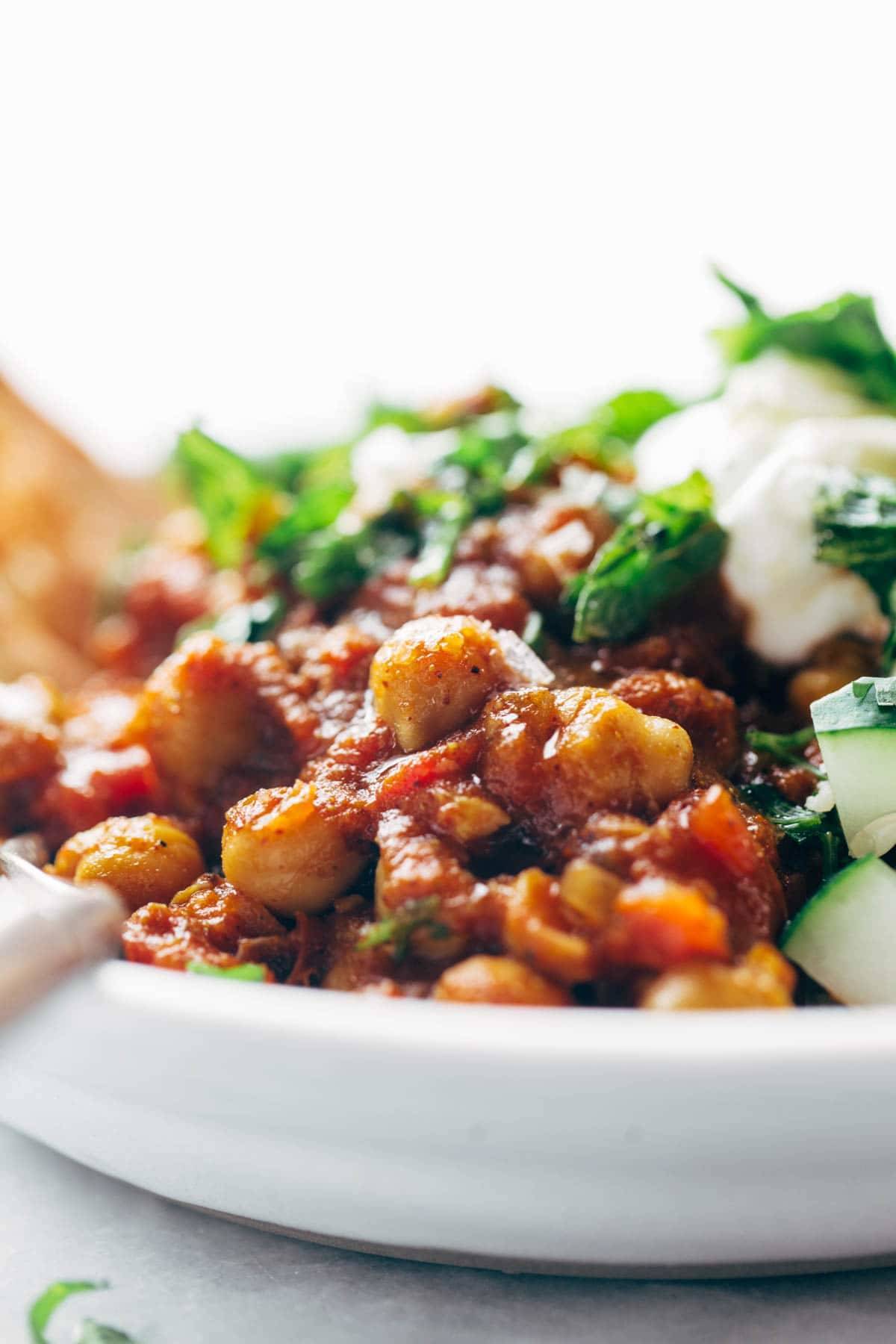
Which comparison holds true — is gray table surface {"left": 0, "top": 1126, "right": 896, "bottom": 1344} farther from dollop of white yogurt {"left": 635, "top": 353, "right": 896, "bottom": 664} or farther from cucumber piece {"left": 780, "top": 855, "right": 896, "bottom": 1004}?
dollop of white yogurt {"left": 635, "top": 353, "right": 896, "bottom": 664}

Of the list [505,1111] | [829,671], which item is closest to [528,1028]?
[505,1111]

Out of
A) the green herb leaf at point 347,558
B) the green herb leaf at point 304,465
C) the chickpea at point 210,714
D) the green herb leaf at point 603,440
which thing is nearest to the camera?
the chickpea at point 210,714

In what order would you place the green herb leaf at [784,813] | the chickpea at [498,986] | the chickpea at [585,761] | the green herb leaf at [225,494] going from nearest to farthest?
1. the chickpea at [498,986]
2. the chickpea at [585,761]
3. the green herb leaf at [784,813]
4. the green herb leaf at [225,494]

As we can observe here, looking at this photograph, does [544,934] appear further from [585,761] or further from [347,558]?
[347,558]

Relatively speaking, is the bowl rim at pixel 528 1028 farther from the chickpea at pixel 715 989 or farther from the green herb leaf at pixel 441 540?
the green herb leaf at pixel 441 540

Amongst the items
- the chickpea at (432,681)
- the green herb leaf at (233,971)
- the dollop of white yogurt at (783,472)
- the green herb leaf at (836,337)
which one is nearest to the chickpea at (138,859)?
the green herb leaf at (233,971)

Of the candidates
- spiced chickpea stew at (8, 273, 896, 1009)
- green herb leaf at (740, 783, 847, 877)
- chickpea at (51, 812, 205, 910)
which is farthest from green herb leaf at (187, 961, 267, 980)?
green herb leaf at (740, 783, 847, 877)
